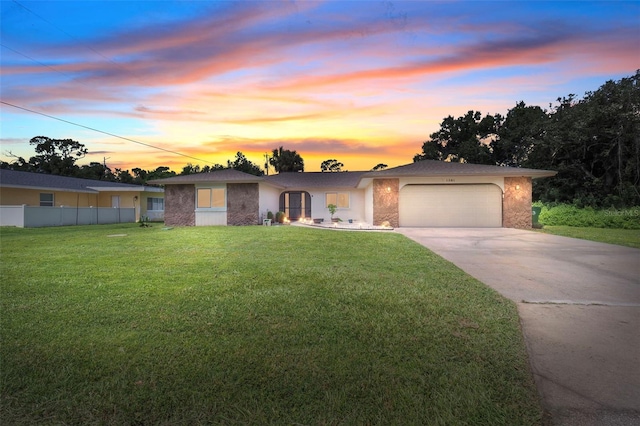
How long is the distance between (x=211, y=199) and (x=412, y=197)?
462 inches

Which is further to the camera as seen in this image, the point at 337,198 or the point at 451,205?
the point at 337,198

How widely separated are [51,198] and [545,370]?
30.8 metres

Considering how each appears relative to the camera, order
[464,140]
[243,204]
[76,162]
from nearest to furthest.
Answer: [243,204] → [464,140] → [76,162]

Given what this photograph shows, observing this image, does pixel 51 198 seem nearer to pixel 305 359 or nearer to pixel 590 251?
pixel 305 359

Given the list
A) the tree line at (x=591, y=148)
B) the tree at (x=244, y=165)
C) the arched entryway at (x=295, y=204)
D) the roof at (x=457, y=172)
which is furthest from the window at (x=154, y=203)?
the tree line at (x=591, y=148)

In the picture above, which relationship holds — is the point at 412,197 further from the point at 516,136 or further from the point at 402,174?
the point at 516,136

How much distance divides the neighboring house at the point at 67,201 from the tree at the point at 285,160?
17.7 meters

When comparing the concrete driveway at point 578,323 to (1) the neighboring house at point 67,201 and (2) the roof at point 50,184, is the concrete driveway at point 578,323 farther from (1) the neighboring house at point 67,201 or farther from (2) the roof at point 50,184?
(2) the roof at point 50,184

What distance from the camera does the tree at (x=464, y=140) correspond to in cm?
3912

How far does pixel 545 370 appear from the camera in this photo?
3068 millimetres

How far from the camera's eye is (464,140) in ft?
140

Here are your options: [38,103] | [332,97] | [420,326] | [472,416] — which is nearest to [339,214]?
[332,97]

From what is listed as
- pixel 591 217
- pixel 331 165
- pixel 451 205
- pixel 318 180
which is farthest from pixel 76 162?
pixel 591 217

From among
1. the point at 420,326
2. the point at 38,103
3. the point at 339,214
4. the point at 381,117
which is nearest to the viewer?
the point at 420,326
